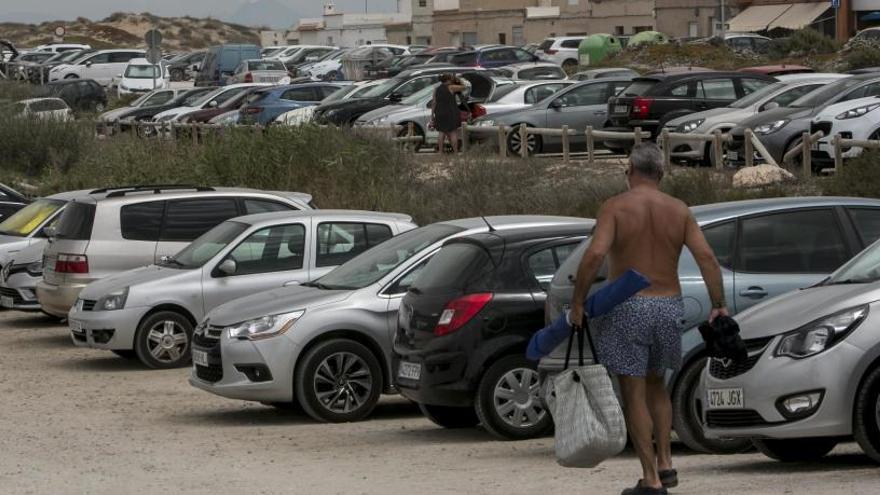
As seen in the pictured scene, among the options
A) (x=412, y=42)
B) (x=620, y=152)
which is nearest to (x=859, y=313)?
(x=620, y=152)

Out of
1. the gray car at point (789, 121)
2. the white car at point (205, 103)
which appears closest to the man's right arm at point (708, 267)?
the gray car at point (789, 121)

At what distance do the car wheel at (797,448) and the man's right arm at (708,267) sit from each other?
6.19ft

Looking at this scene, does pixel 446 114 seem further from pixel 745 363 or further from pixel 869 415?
pixel 869 415

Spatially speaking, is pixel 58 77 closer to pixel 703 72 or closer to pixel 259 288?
pixel 703 72

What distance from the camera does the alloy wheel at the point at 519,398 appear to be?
1160 cm

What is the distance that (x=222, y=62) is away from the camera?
67.8 meters

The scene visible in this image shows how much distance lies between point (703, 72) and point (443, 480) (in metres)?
21.0

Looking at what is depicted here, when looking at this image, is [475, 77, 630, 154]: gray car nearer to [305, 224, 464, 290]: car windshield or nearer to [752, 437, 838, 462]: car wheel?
[305, 224, 464, 290]: car windshield

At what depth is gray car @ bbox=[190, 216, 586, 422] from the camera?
13156mm

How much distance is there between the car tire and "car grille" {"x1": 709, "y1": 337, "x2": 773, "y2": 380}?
4.34m

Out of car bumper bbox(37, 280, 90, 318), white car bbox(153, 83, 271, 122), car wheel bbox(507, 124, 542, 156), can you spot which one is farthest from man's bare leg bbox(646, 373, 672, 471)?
white car bbox(153, 83, 271, 122)

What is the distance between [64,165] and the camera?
114 feet

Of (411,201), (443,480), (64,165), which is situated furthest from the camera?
(64,165)

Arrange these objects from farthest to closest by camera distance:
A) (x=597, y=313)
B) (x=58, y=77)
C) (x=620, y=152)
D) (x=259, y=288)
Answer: (x=58, y=77), (x=620, y=152), (x=259, y=288), (x=597, y=313)
